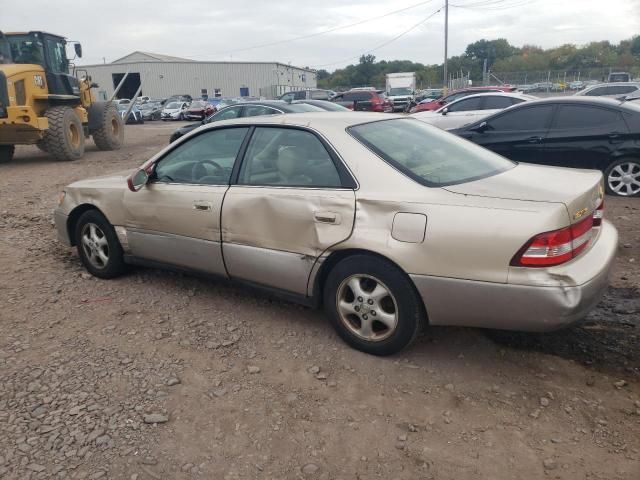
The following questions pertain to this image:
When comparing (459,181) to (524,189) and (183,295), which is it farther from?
(183,295)

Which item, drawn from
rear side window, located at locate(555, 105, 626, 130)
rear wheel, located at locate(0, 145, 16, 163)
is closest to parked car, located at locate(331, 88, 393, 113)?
Result: rear wheel, located at locate(0, 145, 16, 163)

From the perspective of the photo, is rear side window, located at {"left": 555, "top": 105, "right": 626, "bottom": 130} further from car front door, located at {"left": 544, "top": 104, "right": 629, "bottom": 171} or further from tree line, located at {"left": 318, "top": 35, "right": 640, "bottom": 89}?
tree line, located at {"left": 318, "top": 35, "right": 640, "bottom": 89}

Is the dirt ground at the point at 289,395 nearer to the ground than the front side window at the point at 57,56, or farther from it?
nearer to the ground

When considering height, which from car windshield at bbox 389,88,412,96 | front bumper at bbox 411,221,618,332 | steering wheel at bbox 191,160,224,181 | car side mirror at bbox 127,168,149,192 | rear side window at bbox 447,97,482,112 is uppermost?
car windshield at bbox 389,88,412,96

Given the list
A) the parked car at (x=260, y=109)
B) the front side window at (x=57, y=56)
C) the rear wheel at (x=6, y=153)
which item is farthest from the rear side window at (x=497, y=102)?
the rear wheel at (x=6, y=153)

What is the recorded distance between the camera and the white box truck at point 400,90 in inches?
1216

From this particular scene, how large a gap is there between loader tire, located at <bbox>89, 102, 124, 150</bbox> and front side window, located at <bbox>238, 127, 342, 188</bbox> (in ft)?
43.6

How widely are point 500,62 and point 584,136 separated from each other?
82.4 m

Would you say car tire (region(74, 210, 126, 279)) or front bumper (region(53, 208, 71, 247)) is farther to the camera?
front bumper (region(53, 208, 71, 247))

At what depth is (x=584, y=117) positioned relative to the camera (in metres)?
7.49

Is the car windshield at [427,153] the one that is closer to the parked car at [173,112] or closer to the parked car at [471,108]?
the parked car at [471,108]

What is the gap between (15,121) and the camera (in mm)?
11555

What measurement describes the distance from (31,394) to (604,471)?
3.01 metres

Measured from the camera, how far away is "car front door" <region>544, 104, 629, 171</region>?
7219 mm
